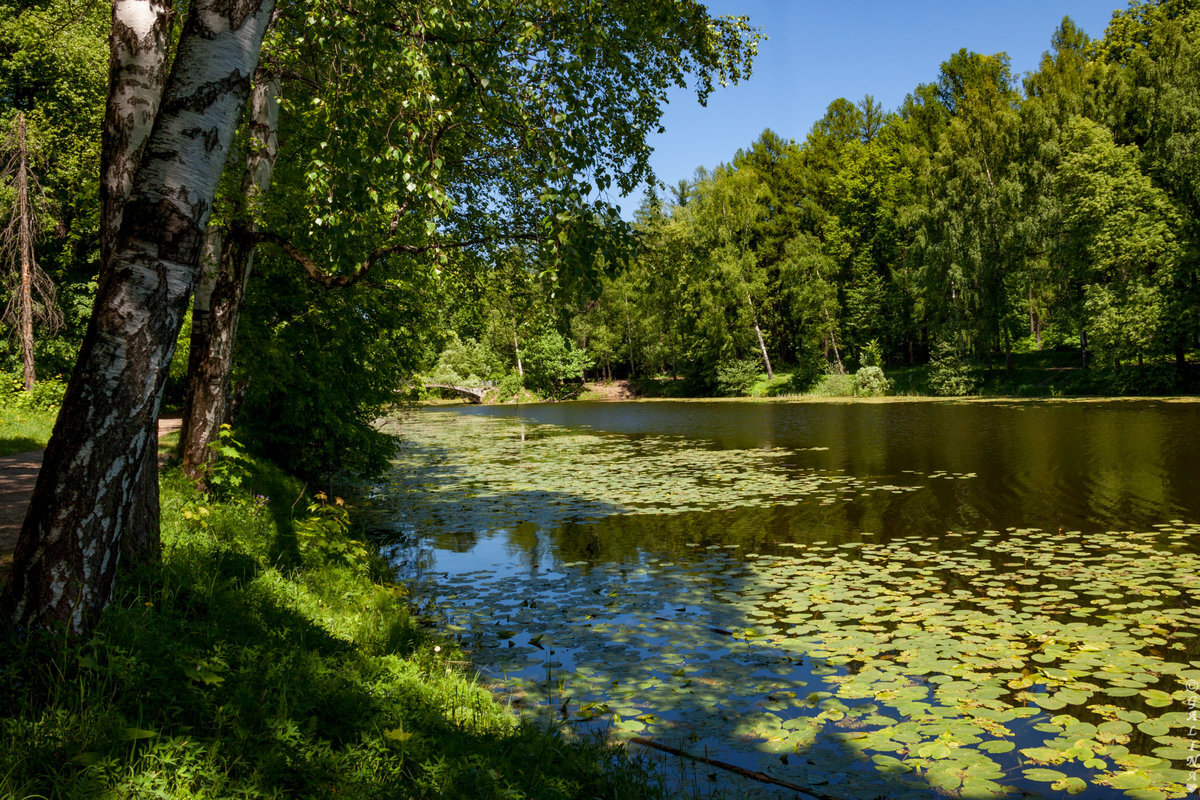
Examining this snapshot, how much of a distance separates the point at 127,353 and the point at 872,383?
147 ft

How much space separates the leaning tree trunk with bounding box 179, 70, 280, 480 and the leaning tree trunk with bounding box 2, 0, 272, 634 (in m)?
4.20

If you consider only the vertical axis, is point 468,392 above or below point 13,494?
above

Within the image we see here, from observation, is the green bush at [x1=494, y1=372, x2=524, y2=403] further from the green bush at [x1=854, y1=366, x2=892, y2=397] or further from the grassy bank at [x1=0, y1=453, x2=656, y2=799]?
the grassy bank at [x1=0, y1=453, x2=656, y2=799]

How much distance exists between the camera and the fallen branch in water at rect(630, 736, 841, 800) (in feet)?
13.4

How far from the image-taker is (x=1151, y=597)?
7070mm

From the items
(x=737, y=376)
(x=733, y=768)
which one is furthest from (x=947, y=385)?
(x=733, y=768)

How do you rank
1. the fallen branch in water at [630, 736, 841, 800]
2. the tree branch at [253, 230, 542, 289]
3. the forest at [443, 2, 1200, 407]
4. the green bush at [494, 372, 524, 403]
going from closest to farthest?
the fallen branch in water at [630, 736, 841, 800], the tree branch at [253, 230, 542, 289], the forest at [443, 2, 1200, 407], the green bush at [494, 372, 524, 403]

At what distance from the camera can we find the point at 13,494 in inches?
365

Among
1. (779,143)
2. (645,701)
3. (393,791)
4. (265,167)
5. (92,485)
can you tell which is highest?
(779,143)

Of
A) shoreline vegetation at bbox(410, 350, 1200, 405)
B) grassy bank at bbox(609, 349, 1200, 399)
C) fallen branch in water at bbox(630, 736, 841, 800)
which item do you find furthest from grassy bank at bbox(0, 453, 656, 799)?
grassy bank at bbox(609, 349, 1200, 399)

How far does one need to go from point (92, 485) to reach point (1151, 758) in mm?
6030

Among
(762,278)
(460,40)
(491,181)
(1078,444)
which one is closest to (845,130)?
(762,278)

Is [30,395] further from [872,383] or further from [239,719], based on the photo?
[872,383]

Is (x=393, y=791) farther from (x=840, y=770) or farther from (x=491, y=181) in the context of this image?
(x=491, y=181)
